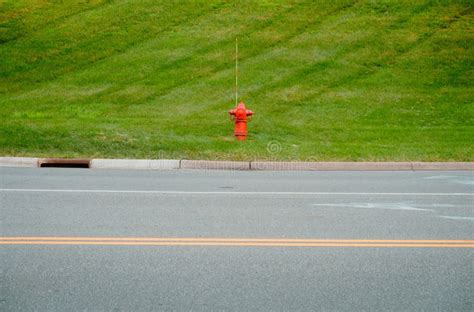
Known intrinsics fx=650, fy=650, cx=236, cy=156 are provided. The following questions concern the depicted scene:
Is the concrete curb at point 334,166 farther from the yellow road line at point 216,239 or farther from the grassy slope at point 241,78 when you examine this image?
the yellow road line at point 216,239

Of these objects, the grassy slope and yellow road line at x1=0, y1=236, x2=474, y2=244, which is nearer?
yellow road line at x1=0, y1=236, x2=474, y2=244

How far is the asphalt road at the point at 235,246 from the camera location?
4914 millimetres

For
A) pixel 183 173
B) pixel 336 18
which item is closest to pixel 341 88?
pixel 336 18

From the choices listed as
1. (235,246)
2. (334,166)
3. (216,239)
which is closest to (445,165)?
(334,166)

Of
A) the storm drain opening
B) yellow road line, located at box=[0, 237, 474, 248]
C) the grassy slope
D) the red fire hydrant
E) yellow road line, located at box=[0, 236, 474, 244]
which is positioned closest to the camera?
yellow road line, located at box=[0, 237, 474, 248]

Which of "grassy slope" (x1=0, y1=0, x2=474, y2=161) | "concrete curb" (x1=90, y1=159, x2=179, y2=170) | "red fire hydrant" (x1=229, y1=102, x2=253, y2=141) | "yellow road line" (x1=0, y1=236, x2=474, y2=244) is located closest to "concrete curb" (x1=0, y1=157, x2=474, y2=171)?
"concrete curb" (x1=90, y1=159, x2=179, y2=170)

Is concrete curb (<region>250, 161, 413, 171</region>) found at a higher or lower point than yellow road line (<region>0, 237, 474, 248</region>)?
higher

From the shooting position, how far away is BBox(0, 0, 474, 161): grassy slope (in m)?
14.2

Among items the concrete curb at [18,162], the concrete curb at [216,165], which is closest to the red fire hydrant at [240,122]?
the concrete curb at [216,165]

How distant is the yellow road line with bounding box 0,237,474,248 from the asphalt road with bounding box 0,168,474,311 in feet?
0.06

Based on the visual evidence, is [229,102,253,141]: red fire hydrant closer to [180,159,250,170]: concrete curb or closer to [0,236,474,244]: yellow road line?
[180,159,250,170]: concrete curb

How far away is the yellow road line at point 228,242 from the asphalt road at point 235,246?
0.02 m

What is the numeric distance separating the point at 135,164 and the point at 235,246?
678 cm

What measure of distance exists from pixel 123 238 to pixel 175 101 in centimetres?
1275
